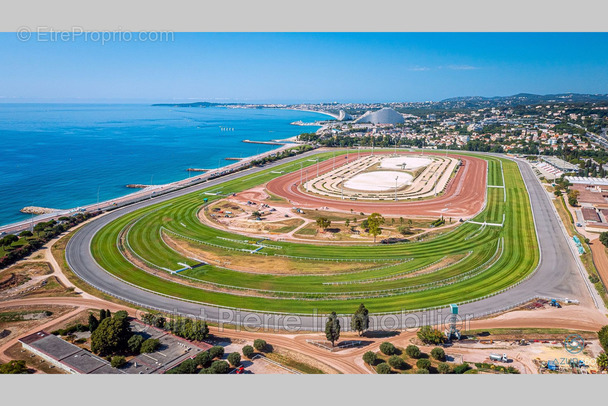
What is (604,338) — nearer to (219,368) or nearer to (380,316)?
(380,316)

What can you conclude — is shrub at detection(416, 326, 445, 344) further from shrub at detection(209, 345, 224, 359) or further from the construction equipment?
shrub at detection(209, 345, 224, 359)

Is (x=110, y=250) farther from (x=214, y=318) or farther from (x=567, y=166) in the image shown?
(x=567, y=166)

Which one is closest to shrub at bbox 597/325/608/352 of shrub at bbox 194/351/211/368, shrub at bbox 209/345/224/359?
shrub at bbox 209/345/224/359

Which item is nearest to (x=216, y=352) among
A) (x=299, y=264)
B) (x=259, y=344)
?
(x=259, y=344)

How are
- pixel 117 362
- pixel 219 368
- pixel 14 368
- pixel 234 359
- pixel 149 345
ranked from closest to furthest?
pixel 14 368 → pixel 219 368 → pixel 117 362 → pixel 234 359 → pixel 149 345

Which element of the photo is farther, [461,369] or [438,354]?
[438,354]
